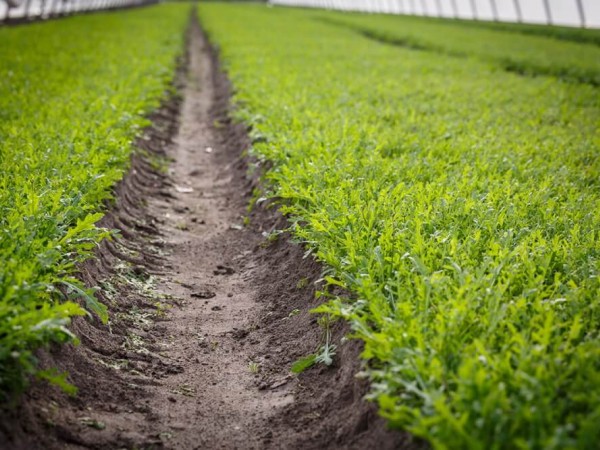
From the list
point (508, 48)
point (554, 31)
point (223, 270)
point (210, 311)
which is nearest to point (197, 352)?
point (210, 311)

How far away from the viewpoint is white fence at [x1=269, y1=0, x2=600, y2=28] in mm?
24922

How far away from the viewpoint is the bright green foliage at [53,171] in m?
3.27

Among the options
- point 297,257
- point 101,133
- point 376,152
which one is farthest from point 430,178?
point 101,133

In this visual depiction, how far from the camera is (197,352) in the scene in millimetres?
4363

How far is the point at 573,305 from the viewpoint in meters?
3.47

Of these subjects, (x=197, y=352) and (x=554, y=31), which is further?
(x=554, y=31)

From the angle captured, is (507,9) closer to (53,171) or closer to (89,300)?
(53,171)

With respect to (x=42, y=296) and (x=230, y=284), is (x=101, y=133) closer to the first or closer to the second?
(x=230, y=284)

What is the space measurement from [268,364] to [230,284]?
1.35 meters

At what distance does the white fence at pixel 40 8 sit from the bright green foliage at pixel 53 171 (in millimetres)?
13310

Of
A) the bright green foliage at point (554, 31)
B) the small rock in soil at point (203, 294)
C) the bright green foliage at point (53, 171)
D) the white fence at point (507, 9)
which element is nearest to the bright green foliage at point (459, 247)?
the small rock in soil at point (203, 294)

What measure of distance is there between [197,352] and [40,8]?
96.2ft

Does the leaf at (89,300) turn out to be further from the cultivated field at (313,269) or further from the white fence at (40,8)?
the white fence at (40,8)

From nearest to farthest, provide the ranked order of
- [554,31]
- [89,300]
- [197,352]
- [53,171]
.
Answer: [89,300]
[197,352]
[53,171]
[554,31]
